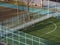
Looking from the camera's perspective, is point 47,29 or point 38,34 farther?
point 47,29

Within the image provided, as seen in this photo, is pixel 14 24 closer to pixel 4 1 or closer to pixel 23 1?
pixel 23 1

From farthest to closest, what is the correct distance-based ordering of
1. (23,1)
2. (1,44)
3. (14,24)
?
1. (23,1)
2. (14,24)
3. (1,44)

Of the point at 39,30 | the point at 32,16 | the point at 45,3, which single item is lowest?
the point at 39,30

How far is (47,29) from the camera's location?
12.3 ft

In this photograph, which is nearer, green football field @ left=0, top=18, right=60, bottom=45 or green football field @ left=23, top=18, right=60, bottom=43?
green football field @ left=0, top=18, right=60, bottom=45

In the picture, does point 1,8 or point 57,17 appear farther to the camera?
point 1,8

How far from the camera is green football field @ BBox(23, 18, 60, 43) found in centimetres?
348

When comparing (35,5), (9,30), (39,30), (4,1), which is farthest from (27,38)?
(4,1)

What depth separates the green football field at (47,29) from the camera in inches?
137

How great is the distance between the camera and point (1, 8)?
4.35 meters

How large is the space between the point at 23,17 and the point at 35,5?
0.35m

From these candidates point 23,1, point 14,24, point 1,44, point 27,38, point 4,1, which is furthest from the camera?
point 4,1

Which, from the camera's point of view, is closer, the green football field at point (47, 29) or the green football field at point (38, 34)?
the green football field at point (38, 34)

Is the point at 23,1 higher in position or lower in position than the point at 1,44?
higher
